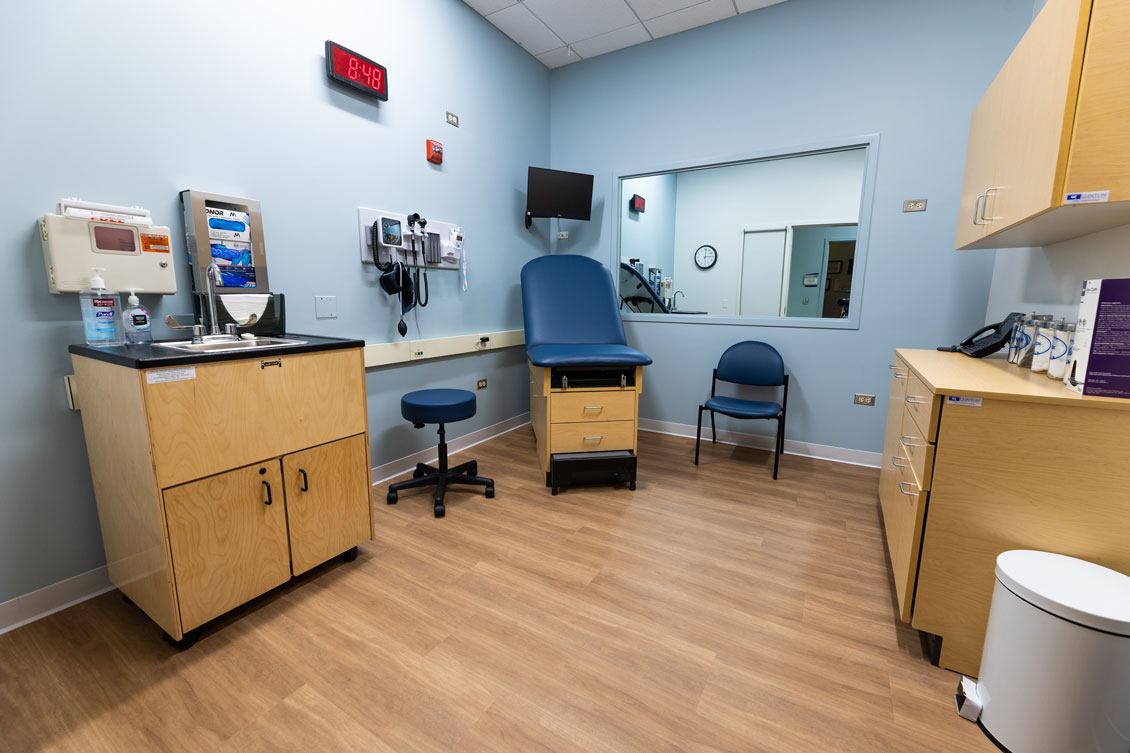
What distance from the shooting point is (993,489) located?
4.29ft

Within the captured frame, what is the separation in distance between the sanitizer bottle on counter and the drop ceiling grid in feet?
9.40

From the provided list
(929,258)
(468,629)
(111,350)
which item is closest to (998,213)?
(929,258)

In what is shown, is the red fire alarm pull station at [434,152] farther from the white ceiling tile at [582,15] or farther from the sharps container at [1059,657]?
the sharps container at [1059,657]

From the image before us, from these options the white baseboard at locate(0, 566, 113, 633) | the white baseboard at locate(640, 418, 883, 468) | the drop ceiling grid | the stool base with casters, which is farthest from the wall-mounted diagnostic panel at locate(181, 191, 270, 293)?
the white baseboard at locate(640, 418, 883, 468)

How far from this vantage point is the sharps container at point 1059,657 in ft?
3.35

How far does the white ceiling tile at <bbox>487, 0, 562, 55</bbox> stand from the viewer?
3211 mm

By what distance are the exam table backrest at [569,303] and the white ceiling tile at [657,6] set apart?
1748 mm

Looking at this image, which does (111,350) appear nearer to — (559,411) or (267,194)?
(267,194)

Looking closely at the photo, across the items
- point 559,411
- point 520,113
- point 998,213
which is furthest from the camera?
point 520,113

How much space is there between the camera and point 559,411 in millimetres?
2670

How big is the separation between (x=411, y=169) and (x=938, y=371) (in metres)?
2.94

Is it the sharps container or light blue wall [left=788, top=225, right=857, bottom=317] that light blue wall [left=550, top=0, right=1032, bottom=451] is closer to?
the sharps container

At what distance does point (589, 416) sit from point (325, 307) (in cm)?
160

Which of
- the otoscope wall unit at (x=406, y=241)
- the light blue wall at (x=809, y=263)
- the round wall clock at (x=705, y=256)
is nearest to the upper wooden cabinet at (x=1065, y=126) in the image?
the otoscope wall unit at (x=406, y=241)
